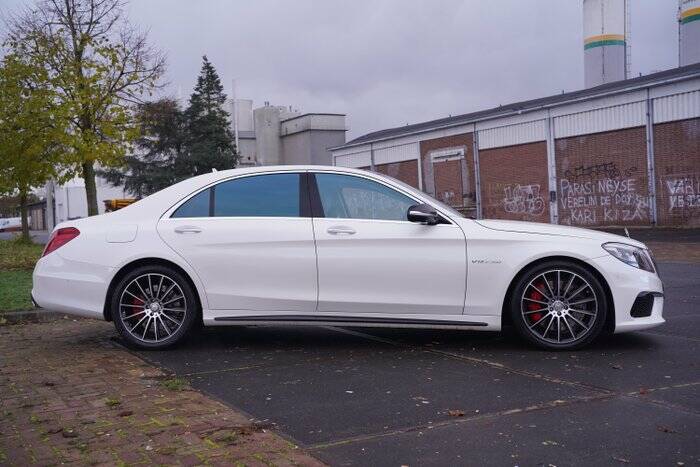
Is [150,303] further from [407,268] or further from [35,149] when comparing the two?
[35,149]

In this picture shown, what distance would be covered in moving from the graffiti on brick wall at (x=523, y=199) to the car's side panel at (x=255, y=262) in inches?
1017

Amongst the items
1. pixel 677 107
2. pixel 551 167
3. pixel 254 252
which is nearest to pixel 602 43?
pixel 551 167

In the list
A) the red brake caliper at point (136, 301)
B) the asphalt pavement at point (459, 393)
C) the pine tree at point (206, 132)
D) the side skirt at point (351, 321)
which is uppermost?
the pine tree at point (206, 132)

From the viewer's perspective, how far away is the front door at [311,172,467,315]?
5938 mm

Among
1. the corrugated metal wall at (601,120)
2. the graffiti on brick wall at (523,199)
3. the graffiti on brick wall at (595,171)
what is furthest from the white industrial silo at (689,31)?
the graffiti on brick wall at (595,171)

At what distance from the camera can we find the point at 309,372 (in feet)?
17.9

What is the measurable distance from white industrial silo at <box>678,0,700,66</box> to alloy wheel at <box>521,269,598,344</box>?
39.0m

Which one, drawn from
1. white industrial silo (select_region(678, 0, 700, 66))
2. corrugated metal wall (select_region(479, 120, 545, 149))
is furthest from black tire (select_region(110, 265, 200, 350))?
white industrial silo (select_region(678, 0, 700, 66))

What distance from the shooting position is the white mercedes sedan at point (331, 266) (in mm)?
5906

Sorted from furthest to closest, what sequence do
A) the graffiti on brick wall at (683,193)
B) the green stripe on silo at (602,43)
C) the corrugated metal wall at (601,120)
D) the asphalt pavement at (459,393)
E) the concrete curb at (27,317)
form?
the green stripe on silo at (602,43)
the corrugated metal wall at (601,120)
the graffiti on brick wall at (683,193)
the concrete curb at (27,317)
the asphalt pavement at (459,393)

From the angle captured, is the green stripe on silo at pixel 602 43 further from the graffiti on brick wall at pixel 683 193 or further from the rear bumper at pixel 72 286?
the rear bumper at pixel 72 286

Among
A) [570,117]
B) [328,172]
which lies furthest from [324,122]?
[328,172]

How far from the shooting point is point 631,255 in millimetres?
5977

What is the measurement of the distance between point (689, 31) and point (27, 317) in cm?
4050
